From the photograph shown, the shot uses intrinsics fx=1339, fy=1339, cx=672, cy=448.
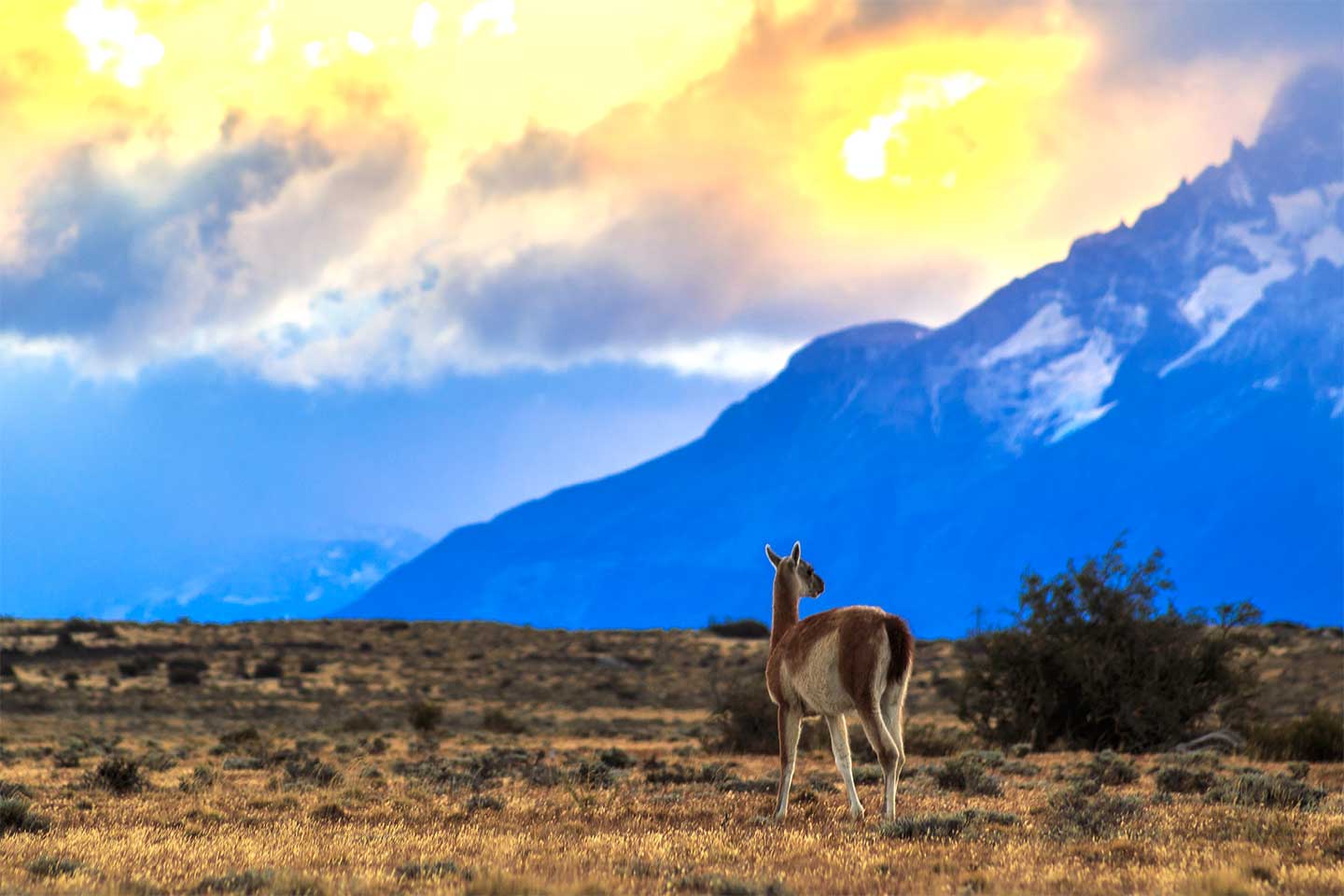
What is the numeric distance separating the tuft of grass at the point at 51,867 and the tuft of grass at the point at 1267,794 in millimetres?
11779

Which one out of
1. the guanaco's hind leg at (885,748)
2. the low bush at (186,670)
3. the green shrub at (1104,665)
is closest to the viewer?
the guanaco's hind leg at (885,748)

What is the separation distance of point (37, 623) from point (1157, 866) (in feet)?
242

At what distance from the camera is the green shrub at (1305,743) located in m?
24.8

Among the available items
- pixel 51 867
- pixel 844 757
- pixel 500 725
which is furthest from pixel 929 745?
pixel 51 867

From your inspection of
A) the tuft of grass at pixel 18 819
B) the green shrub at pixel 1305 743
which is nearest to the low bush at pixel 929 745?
the green shrub at pixel 1305 743

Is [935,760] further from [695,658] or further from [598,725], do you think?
[695,658]

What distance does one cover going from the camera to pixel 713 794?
56.8 feet

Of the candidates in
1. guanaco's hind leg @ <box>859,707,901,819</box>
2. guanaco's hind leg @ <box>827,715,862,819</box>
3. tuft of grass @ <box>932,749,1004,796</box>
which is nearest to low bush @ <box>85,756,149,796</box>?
guanaco's hind leg @ <box>827,715,862,819</box>

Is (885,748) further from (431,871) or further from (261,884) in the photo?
(261,884)

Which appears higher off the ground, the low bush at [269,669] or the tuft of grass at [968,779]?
the low bush at [269,669]

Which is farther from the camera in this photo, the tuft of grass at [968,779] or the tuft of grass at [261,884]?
the tuft of grass at [968,779]

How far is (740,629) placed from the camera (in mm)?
79438

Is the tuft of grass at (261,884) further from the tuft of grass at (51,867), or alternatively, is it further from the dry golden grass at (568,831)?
the tuft of grass at (51,867)

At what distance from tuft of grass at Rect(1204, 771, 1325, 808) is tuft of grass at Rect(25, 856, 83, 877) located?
1178 centimetres
